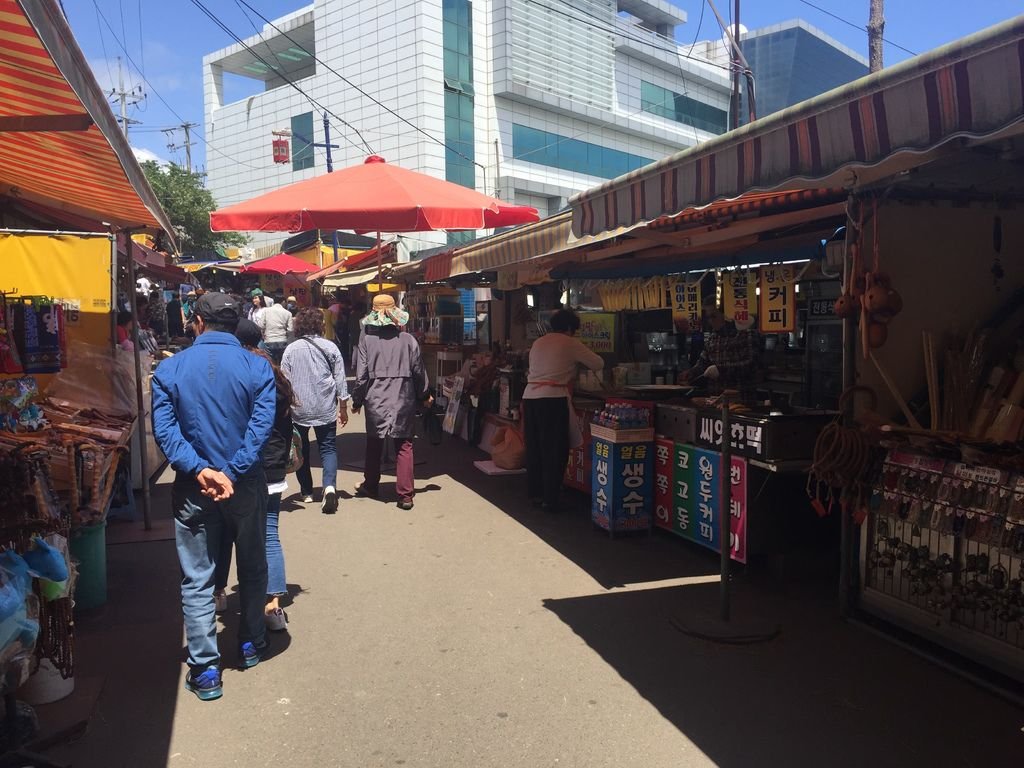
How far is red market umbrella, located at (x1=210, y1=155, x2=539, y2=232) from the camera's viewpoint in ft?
23.4

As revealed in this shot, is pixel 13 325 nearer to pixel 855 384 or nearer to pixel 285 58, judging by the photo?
pixel 855 384

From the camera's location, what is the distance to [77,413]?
5188mm

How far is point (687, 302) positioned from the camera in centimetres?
745

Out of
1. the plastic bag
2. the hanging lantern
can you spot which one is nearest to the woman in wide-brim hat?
the plastic bag

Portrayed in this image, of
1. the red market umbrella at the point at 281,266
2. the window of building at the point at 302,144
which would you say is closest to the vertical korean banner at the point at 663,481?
the red market umbrella at the point at 281,266

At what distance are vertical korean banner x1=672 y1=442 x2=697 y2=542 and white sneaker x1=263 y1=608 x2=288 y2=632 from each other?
2.82 meters

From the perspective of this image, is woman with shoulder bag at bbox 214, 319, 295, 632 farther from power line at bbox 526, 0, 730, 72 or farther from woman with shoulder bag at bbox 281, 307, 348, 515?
power line at bbox 526, 0, 730, 72

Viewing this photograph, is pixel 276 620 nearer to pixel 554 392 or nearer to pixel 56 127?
pixel 56 127

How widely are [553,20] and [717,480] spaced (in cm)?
3079

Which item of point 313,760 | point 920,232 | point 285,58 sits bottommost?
point 313,760

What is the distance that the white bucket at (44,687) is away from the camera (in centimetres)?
329

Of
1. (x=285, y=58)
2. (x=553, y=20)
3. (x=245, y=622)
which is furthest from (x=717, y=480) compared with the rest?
(x=285, y=58)

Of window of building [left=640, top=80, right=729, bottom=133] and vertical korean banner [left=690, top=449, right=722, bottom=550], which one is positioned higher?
window of building [left=640, top=80, right=729, bottom=133]

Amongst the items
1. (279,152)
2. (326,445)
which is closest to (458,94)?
(279,152)
